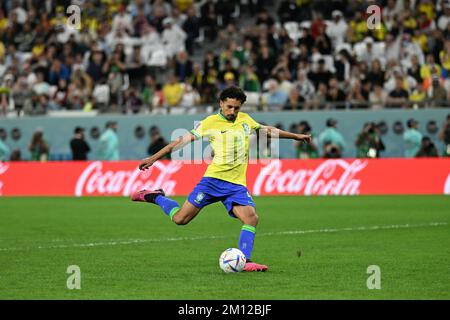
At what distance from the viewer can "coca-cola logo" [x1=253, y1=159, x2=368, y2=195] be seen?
27.1m

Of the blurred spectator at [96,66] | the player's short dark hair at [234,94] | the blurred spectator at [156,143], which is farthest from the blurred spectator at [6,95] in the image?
the player's short dark hair at [234,94]

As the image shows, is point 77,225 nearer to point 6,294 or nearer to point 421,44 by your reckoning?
point 6,294

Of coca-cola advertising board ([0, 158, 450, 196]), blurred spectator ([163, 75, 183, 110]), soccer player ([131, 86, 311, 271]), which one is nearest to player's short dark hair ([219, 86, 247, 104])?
soccer player ([131, 86, 311, 271])

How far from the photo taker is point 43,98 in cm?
3125

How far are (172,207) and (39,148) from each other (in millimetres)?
18213

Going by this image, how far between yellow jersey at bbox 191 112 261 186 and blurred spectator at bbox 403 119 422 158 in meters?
16.5

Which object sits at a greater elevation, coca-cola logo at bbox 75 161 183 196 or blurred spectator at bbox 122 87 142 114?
blurred spectator at bbox 122 87 142 114

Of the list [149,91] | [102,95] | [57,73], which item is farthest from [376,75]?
[57,73]

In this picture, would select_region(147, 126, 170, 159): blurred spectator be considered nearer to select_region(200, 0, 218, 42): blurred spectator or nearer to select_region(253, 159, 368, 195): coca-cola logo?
select_region(253, 159, 368, 195): coca-cola logo

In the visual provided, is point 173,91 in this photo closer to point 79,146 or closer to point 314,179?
point 79,146

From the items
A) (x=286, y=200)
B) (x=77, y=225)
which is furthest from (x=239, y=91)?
(x=286, y=200)

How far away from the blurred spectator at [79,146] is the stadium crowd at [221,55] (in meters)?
1.31

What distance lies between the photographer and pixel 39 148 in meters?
30.6
